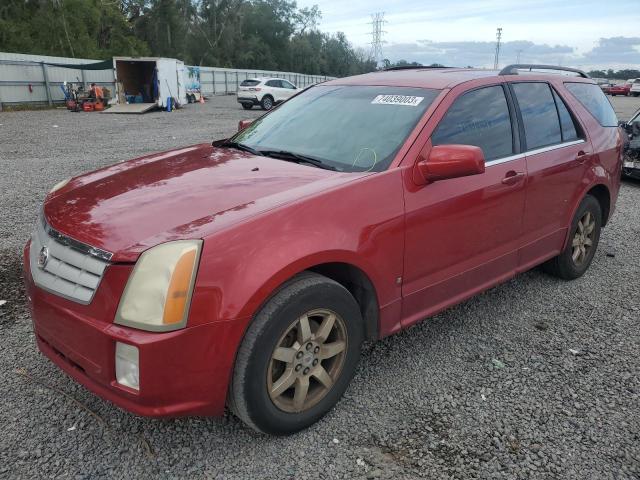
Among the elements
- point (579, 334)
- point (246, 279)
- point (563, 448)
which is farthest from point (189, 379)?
point (579, 334)

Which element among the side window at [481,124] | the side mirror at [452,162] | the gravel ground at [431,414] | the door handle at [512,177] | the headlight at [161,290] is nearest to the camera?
the headlight at [161,290]

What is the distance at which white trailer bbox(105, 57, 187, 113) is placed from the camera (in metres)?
24.9

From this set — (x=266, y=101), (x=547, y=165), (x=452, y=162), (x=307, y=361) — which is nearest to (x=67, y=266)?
(x=307, y=361)

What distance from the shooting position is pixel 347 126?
327cm

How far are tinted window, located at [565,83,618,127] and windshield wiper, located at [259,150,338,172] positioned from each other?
261 cm

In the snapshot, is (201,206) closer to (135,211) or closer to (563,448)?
(135,211)

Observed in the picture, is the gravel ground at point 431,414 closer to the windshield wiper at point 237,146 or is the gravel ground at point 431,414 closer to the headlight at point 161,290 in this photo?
the headlight at point 161,290

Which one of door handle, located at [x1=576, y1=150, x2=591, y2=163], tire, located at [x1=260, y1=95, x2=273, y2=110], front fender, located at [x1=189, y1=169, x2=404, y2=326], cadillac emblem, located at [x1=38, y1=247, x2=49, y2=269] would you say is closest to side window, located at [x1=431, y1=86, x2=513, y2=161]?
front fender, located at [x1=189, y1=169, x2=404, y2=326]

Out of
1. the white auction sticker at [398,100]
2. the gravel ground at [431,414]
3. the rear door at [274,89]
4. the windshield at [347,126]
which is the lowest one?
the gravel ground at [431,414]

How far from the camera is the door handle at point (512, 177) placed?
3.42 m

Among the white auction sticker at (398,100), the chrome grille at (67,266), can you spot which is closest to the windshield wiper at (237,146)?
the white auction sticker at (398,100)

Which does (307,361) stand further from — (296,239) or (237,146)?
(237,146)

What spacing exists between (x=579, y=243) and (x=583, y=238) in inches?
2.8

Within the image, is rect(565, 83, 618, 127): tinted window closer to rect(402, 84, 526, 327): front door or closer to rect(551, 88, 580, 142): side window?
rect(551, 88, 580, 142): side window
